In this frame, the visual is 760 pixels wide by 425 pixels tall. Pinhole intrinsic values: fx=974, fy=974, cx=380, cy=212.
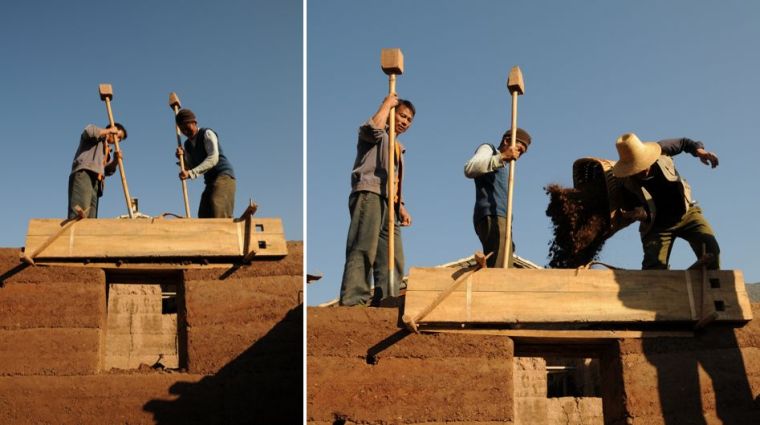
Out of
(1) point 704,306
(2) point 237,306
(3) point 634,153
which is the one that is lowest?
(1) point 704,306

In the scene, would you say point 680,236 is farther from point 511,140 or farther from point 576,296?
point 511,140

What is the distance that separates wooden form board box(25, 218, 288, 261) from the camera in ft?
27.8

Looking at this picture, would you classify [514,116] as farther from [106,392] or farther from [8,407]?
[8,407]

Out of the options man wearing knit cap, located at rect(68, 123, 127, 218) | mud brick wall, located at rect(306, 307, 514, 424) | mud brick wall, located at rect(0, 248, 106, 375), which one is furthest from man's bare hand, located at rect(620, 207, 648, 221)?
man wearing knit cap, located at rect(68, 123, 127, 218)

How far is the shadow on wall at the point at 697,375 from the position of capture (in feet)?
23.4

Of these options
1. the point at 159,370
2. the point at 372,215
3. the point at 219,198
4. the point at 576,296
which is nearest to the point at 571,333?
the point at 576,296

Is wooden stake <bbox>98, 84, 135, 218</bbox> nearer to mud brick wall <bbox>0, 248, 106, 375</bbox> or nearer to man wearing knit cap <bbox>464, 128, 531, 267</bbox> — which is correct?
mud brick wall <bbox>0, 248, 106, 375</bbox>

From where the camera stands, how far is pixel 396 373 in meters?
7.17

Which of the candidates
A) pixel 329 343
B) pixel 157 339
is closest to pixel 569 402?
pixel 157 339

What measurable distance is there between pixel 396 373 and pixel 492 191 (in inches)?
78.8

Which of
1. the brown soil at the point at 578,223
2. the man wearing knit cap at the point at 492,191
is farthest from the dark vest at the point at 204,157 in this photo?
the brown soil at the point at 578,223

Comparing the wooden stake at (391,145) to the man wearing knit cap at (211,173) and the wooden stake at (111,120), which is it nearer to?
the man wearing knit cap at (211,173)

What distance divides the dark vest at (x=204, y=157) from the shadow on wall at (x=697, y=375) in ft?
12.9

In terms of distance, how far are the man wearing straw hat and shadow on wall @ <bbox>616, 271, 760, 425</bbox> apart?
0.66 metres
